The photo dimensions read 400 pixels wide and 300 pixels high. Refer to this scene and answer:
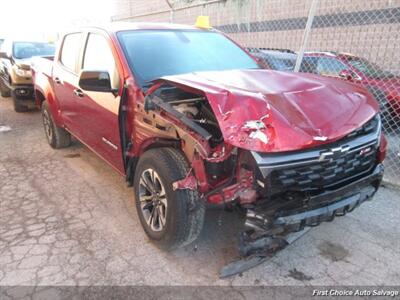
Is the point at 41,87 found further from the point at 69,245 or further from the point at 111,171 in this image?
the point at 69,245

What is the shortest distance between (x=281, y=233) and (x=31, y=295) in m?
1.81

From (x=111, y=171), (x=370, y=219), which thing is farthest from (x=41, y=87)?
(x=370, y=219)

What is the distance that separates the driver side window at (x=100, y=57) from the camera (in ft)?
10.9

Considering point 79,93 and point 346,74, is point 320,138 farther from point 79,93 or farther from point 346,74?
point 346,74

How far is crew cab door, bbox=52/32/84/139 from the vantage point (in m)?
4.20

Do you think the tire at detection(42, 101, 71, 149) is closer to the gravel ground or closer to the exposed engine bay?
the gravel ground

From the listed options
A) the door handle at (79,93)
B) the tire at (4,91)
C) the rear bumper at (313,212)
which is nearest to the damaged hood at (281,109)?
the rear bumper at (313,212)

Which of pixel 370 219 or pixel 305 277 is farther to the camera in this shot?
pixel 370 219

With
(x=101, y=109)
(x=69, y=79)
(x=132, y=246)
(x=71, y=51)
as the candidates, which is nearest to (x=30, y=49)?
(x=71, y=51)

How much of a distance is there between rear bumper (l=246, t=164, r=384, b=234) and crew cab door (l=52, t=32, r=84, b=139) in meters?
2.75

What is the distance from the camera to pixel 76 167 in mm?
4844

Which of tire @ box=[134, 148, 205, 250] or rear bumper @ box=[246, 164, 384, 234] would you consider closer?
rear bumper @ box=[246, 164, 384, 234]

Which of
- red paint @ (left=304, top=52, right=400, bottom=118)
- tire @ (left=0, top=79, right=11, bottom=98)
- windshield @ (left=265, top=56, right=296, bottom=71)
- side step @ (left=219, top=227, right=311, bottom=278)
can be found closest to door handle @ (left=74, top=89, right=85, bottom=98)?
side step @ (left=219, top=227, right=311, bottom=278)

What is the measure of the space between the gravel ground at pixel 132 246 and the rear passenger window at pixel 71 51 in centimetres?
148
